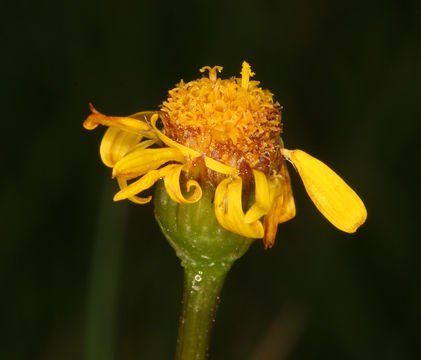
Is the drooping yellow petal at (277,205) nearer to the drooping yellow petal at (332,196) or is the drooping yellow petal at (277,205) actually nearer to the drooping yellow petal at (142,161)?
the drooping yellow petal at (332,196)

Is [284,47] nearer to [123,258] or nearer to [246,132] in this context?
[123,258]

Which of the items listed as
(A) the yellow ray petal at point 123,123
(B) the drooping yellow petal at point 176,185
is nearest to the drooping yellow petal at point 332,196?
(B) the drooping yellow petal at point 176,185


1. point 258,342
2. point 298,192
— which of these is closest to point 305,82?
point 298,192

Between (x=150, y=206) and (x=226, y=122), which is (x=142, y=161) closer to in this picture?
(x=226, y=122)

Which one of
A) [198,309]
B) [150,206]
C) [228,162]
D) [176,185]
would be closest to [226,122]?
[228,162]

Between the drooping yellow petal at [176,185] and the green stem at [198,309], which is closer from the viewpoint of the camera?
the drooping yellow petal at [176,185]

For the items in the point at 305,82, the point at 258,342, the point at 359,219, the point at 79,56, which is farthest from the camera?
the point at 305,82

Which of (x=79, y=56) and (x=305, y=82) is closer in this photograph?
(x=79, y=56)
